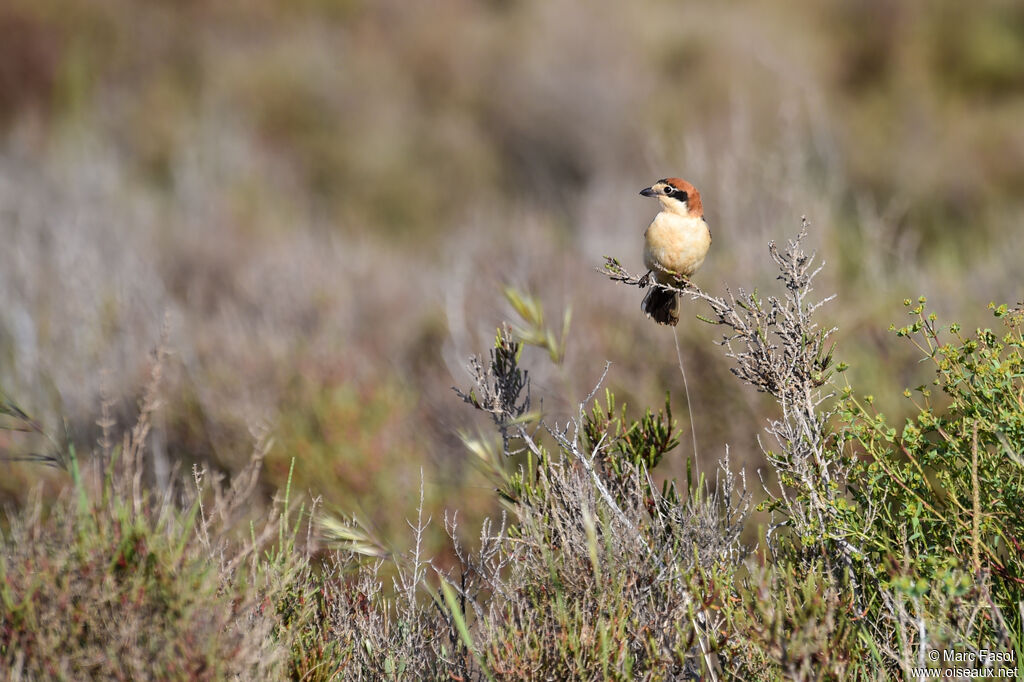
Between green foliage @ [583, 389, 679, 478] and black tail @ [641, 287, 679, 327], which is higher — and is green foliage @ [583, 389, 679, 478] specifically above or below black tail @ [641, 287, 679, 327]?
below

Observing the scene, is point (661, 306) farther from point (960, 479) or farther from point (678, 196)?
point (960, 479)

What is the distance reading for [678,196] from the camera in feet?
8.30

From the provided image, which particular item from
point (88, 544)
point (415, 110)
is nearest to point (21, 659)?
point (88, 544)

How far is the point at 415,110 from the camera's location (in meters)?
13.8

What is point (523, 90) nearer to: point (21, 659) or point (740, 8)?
point (740, 8)

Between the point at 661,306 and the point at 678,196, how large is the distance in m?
0.38

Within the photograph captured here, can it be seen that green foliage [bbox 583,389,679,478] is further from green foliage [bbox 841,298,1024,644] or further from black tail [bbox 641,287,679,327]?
green foliage [bbox 841,298,1024,644]

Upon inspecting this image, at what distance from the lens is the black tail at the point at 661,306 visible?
2707mm

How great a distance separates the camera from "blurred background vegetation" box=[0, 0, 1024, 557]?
18.9 feet

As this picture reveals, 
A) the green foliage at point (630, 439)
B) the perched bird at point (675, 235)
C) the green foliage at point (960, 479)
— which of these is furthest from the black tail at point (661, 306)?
the green foliage at point (960, 479)

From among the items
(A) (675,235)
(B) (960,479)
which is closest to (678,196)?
(A) (675,235)

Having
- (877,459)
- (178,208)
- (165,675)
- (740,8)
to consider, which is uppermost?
(740,8)

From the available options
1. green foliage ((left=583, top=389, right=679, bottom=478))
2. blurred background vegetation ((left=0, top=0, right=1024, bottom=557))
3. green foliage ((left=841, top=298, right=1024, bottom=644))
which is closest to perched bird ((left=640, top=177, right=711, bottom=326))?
green foliage ((left=583, top=389, right=679, bottom=478))

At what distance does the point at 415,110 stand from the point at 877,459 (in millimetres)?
12447
